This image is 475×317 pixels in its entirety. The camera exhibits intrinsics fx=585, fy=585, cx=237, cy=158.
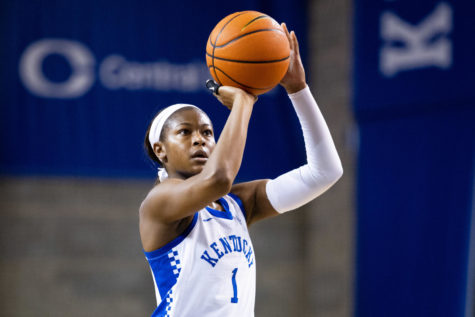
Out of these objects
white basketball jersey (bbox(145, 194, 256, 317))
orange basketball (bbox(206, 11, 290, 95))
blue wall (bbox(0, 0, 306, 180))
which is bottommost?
white basketball jersey (bbox(145, 194, 256, 317))

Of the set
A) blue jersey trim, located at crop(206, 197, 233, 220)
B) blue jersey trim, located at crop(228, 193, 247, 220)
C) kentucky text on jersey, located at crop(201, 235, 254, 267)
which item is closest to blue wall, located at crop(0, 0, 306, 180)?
blue jersey trim, located at crop(228, 193, 247, 220)

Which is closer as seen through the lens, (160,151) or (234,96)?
(234,96)

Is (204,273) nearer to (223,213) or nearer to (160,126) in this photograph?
(223,213)

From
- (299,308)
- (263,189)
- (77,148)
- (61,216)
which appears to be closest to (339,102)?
(299,308)

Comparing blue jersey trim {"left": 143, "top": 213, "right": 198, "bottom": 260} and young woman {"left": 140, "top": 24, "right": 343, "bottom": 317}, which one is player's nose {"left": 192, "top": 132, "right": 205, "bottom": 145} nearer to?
young woman {"left": 140, "top": 24, "right": 343, "bottom": 317}

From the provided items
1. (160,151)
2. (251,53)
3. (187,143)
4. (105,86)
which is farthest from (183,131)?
(105,86)

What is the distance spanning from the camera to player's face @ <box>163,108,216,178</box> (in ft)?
7.20

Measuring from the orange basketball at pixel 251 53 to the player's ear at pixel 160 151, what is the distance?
35cm

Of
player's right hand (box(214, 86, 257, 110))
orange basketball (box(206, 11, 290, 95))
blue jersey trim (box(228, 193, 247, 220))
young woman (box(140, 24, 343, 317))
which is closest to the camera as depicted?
young woman (box(140, 24, 343, 317))

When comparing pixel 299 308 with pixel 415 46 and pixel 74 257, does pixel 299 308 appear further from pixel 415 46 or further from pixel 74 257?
pixel 415 46

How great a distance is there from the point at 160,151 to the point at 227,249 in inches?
19.5

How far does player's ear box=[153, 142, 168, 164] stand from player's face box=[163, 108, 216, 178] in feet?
0.04

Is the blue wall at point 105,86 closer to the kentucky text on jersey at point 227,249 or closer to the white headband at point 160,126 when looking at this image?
the white headband at point 160,126

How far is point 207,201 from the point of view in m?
1.92
